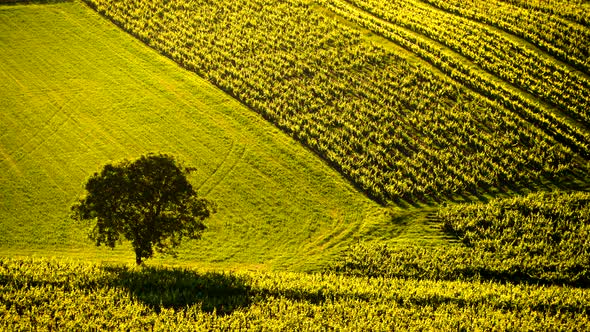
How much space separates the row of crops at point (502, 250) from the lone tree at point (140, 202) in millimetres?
14430

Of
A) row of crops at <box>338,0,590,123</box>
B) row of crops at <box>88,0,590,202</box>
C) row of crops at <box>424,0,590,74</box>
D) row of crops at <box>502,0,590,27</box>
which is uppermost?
row of crops at <box>502,0,590,27</box>

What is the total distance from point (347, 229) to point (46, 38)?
55825 mm

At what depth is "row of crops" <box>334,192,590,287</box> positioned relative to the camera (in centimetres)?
4262

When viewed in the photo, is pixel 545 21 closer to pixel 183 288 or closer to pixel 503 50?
pixel 503 50

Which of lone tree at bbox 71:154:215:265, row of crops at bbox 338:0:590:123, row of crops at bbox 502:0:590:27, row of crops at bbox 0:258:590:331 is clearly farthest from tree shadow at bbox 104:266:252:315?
row of crops at bbox 502:0:590:27

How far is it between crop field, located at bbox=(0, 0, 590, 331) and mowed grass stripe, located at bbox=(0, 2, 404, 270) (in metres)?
0.25

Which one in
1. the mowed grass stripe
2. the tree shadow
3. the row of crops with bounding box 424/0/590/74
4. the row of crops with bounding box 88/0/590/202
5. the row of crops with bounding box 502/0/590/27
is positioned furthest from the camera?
the row of crops with bounding box 502/0/590/27

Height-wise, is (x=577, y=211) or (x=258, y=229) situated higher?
(x=577, y=211)

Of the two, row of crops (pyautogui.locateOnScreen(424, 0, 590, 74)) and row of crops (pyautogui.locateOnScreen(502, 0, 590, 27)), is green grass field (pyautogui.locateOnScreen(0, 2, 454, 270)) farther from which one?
row of crops (pyautogui.locateOnScreen(502, 0, 590, 27))

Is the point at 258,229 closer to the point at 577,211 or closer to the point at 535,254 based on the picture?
the point at 535,254

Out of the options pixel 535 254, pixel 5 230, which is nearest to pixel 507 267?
pixel 535 254

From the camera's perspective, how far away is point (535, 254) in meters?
44.0

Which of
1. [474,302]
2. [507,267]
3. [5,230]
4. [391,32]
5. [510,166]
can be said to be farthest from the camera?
[391,32]

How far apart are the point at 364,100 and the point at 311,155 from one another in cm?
1304
